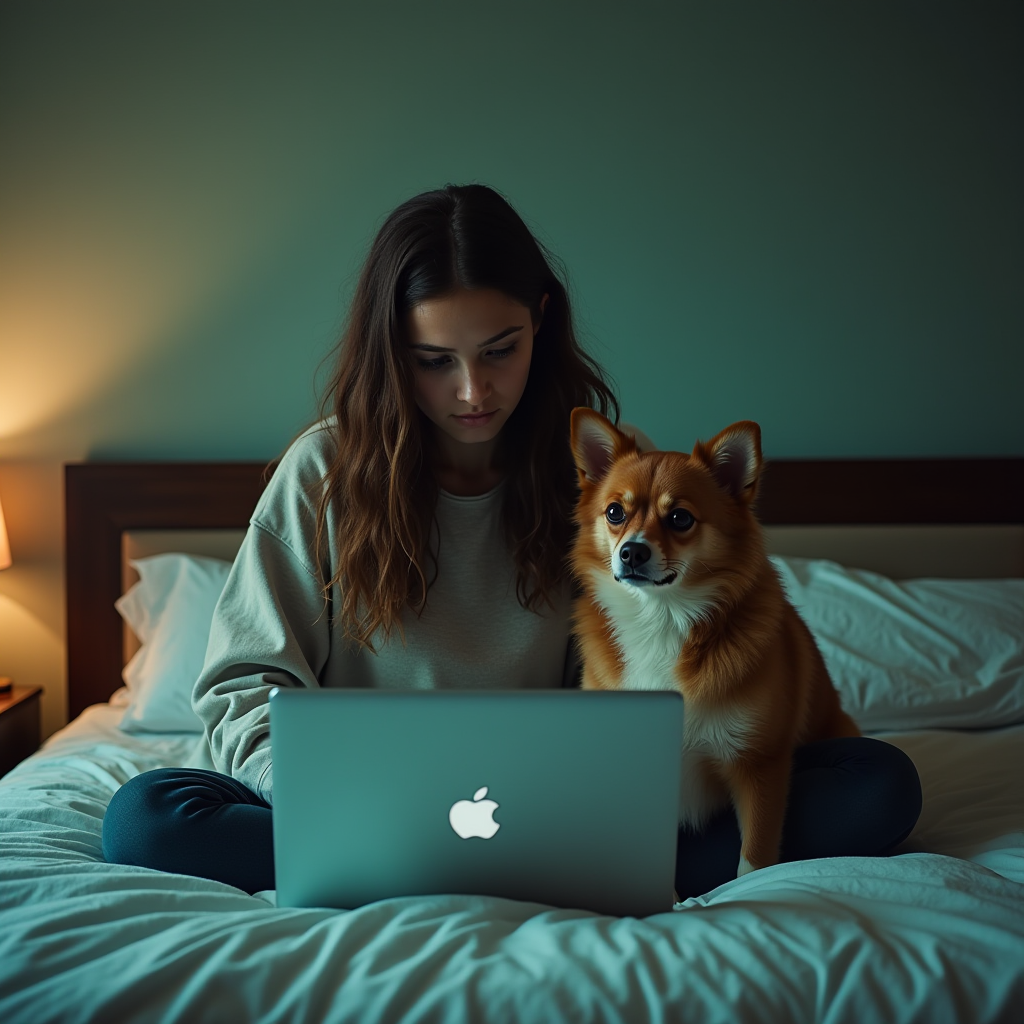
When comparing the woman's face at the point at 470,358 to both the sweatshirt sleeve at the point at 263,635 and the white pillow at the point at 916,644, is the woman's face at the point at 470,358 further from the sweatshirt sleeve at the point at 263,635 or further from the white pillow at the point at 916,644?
the white pillow at the point at 916,644

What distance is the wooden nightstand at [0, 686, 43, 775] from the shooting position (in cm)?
257

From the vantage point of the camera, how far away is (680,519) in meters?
1.43

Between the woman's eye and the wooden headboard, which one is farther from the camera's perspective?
the wooden headboard

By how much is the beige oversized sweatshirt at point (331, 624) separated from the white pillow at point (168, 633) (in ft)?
2.16

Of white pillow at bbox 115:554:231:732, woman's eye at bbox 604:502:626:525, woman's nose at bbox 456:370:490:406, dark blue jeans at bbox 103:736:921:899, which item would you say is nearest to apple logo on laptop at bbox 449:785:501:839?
dark blue jeans at bbox 103:736:921:899

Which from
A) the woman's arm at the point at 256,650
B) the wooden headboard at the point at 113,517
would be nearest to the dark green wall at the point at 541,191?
the wooden headboard at the point at 113,517

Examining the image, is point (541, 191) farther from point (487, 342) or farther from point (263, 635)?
point (263, 635)

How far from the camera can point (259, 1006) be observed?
0.94 metres

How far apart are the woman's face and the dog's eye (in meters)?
0.39

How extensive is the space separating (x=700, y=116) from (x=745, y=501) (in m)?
1.81

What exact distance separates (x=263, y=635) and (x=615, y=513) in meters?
0.63

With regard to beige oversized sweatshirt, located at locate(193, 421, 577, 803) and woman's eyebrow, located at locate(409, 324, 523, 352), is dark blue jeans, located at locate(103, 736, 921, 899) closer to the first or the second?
beige oversized sweatshirt, located at locate(193, 421, 577, 803)

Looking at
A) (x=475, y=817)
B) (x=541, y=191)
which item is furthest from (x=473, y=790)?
(x=541, y=191)

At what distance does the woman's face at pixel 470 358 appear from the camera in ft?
5.12
